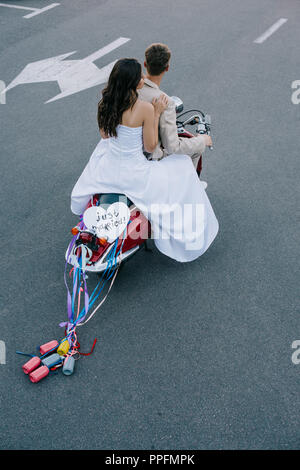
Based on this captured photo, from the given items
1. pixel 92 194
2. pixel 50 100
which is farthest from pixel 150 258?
pixel 50 100

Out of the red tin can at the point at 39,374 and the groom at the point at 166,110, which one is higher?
the groom at the point at 166,110

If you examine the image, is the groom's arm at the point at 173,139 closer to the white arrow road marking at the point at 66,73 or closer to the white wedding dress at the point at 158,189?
the white wedding dress at the point at 158,189

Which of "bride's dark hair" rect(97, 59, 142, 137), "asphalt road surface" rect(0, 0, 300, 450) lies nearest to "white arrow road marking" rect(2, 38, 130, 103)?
"asphalt road surface" rect(0, 0, 300, 450)

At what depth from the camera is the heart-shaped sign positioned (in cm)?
327

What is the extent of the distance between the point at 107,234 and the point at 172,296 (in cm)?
83

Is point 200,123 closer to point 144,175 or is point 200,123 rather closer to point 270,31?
point 144,175

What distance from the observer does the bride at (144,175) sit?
318 centimetres

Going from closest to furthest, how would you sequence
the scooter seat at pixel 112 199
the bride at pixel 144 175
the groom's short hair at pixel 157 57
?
the bride at pixel 144 175 → the groom's short hair at pixel 157 57 → the scooter seat at pixel 112 199

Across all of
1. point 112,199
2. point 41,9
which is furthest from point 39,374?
point 41,9

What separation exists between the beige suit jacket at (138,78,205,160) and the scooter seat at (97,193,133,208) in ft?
1.69

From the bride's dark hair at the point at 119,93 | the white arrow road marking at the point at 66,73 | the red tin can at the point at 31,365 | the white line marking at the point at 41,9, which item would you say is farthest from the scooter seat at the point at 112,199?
the white line marking at the point at 41,9

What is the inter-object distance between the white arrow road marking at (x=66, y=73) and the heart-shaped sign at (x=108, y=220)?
3634 millimetres

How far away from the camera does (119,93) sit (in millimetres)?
3113

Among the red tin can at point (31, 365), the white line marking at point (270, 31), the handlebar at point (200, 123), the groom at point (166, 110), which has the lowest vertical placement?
the white line marking at point (270, 31)
